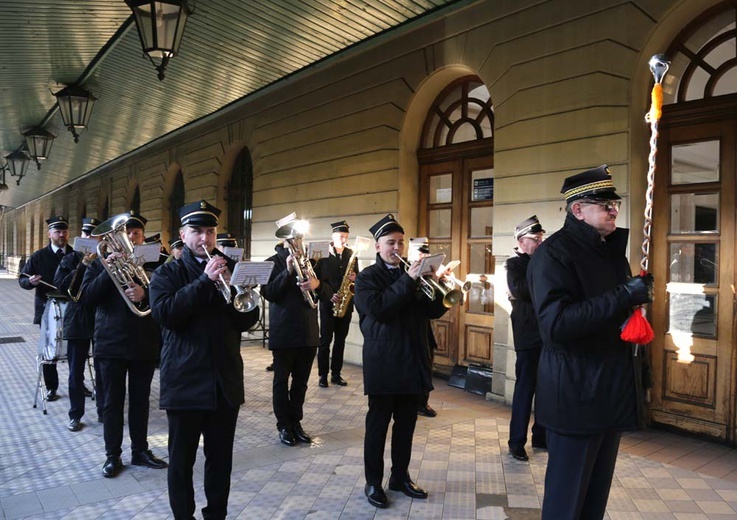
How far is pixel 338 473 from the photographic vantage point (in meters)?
4.79

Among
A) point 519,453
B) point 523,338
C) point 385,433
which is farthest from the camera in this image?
point 523,338

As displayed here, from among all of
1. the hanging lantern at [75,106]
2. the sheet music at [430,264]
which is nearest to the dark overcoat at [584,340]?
the sheet music at [430,264]

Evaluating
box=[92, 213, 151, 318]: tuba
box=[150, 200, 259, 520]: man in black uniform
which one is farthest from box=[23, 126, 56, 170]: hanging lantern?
box=[150, 200, 259, 520]: man in black uniform

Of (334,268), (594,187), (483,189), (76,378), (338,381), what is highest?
(483,189)

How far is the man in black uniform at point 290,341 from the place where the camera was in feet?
18.3

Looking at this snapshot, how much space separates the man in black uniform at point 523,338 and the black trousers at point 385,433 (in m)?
1.38

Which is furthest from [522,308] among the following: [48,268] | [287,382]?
[48,268]

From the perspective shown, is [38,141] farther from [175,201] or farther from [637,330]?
[637,330]

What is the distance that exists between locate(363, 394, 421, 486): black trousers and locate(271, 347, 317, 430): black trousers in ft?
5.01

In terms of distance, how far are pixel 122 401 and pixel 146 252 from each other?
4.31 ft

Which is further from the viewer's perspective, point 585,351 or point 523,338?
point 523,338

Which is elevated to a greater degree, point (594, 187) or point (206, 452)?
point (594, 187)

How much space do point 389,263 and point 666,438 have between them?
3.77 m

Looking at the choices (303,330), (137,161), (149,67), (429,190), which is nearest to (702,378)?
(303,330)
